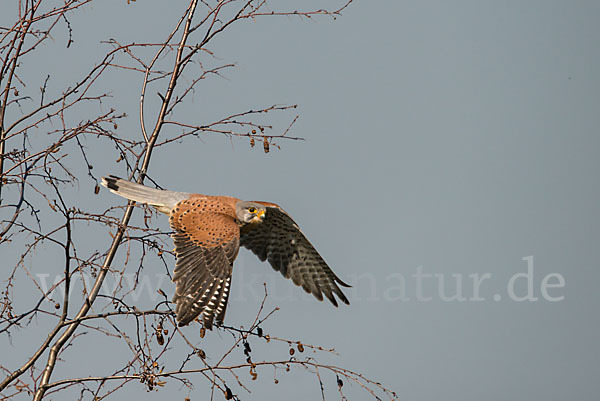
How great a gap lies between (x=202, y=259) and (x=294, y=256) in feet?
4.49

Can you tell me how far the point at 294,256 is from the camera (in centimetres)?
549

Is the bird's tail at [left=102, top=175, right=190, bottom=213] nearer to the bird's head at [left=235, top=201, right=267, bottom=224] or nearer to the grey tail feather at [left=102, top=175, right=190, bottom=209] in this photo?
the grey tail feather at [left=102, top=175, right=190, bottom=209]

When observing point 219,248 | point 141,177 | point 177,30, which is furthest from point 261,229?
point 177,30

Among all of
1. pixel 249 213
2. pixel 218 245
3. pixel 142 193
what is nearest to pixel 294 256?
pixel 249 213

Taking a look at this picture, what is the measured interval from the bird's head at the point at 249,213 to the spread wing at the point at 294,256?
0.43m

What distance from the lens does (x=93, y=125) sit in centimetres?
348

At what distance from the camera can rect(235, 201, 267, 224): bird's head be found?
16.2 ft

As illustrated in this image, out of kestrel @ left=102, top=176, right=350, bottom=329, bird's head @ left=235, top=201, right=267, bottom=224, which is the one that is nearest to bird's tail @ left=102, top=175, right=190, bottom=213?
kestrel @ left=102, top=176, right=350, bottom=329

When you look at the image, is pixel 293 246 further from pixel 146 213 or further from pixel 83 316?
pixel 83 316

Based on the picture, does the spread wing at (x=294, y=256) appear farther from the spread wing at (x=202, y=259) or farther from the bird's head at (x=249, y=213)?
the spread wing at (x=202, y=259)

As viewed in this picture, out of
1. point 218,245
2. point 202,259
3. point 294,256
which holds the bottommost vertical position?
point 202,259

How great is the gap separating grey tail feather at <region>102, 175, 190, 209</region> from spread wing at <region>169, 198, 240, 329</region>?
0.07 m

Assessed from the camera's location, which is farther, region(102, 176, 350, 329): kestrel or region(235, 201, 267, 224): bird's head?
region(235, 201, 267, 224): bird's head

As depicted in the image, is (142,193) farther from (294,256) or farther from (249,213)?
(294,256)
